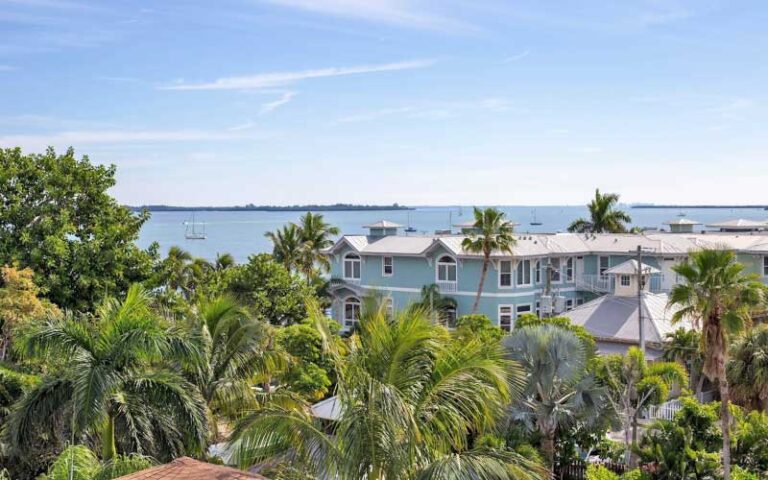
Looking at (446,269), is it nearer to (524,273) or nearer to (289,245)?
(524,273)

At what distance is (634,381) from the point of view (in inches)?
758

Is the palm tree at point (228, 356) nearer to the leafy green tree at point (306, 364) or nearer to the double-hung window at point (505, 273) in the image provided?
the leafy green tree at point (306, 364)

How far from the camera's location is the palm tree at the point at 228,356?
1541cm

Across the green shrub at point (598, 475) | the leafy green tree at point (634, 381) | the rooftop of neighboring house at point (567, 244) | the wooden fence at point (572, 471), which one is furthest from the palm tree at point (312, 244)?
the green shrub at point (598, 475)

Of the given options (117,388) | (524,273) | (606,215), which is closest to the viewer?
(117,388)

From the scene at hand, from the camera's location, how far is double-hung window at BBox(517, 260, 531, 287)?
4134 centimetres

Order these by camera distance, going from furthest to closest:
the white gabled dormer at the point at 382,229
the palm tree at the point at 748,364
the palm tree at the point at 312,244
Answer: the palm tree at the point at 312,244 < the white gabled dormer at the point at 382,229 < the palm tree at the point at 748,364

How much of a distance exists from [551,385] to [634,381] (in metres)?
2.98

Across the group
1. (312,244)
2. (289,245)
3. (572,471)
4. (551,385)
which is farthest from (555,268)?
(551,385)

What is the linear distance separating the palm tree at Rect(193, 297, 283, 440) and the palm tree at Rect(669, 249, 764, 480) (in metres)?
8.45

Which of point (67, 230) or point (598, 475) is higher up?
point (67, 230)

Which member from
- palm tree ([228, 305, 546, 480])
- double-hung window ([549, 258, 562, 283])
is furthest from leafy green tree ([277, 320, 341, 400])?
double-hung window ([549, 258, 562, 283])

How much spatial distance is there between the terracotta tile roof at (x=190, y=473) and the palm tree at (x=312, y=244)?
37031 mm

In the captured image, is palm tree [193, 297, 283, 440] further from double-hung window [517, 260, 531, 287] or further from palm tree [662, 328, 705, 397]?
double-hung window [517, 260, 531, 287]
